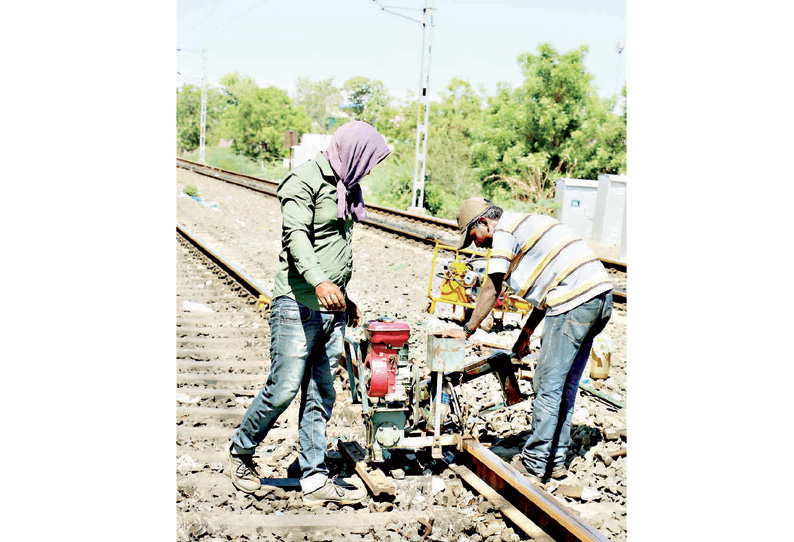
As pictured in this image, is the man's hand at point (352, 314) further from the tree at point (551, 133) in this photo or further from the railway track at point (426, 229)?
the tree at point (551, 133)

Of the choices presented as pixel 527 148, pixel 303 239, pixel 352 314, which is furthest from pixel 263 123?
pixel 303 239

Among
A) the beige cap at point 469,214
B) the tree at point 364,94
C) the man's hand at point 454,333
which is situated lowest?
the man's hand at point 454,333

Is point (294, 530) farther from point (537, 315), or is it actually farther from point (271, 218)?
point (271, 218)

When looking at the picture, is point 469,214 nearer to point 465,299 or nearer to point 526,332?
point 526,332

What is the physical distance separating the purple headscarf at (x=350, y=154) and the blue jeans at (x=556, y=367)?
1.51 meters

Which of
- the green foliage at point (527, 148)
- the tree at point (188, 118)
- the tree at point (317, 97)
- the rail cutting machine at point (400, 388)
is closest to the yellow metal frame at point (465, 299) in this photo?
the rail cutting machine at point (400, 388)

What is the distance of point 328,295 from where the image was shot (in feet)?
11.3

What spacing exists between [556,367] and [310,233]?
1727 mm

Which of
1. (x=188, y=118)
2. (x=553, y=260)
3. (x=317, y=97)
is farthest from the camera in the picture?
(x=317, y=97)

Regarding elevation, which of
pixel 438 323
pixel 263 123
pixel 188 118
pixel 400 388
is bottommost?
pixel 438 323

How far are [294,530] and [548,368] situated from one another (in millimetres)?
1781

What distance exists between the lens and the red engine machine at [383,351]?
4.04 metres

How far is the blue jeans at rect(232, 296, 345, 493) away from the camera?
3695mm

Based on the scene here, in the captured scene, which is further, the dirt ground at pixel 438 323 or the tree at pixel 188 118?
the tree at pixel 188 118
